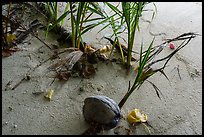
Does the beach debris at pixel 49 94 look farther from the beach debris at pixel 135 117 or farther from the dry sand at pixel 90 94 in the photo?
the beach debris at pixel 135 117

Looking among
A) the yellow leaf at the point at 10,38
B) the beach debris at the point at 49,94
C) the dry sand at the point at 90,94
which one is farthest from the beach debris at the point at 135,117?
the yellow leaf at the point at 10,38

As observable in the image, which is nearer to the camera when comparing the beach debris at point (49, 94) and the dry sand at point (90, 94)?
the dry sand at point (90, 94)

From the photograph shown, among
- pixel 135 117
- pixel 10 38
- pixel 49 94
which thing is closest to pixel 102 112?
pixel 135 117

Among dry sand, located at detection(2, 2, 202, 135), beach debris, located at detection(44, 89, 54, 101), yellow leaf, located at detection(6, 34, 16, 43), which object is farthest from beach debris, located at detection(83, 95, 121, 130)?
yellow leaf, located at detection(6, 34, 16, 43)

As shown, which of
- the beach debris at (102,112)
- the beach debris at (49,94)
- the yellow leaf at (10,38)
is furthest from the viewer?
the yellow leaf at (10,38)

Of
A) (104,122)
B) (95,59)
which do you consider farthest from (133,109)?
(95,59)

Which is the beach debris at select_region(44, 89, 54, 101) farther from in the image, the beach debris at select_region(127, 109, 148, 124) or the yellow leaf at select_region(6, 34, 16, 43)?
the yellow leaf at select_region(6, 34, 16, 43)
